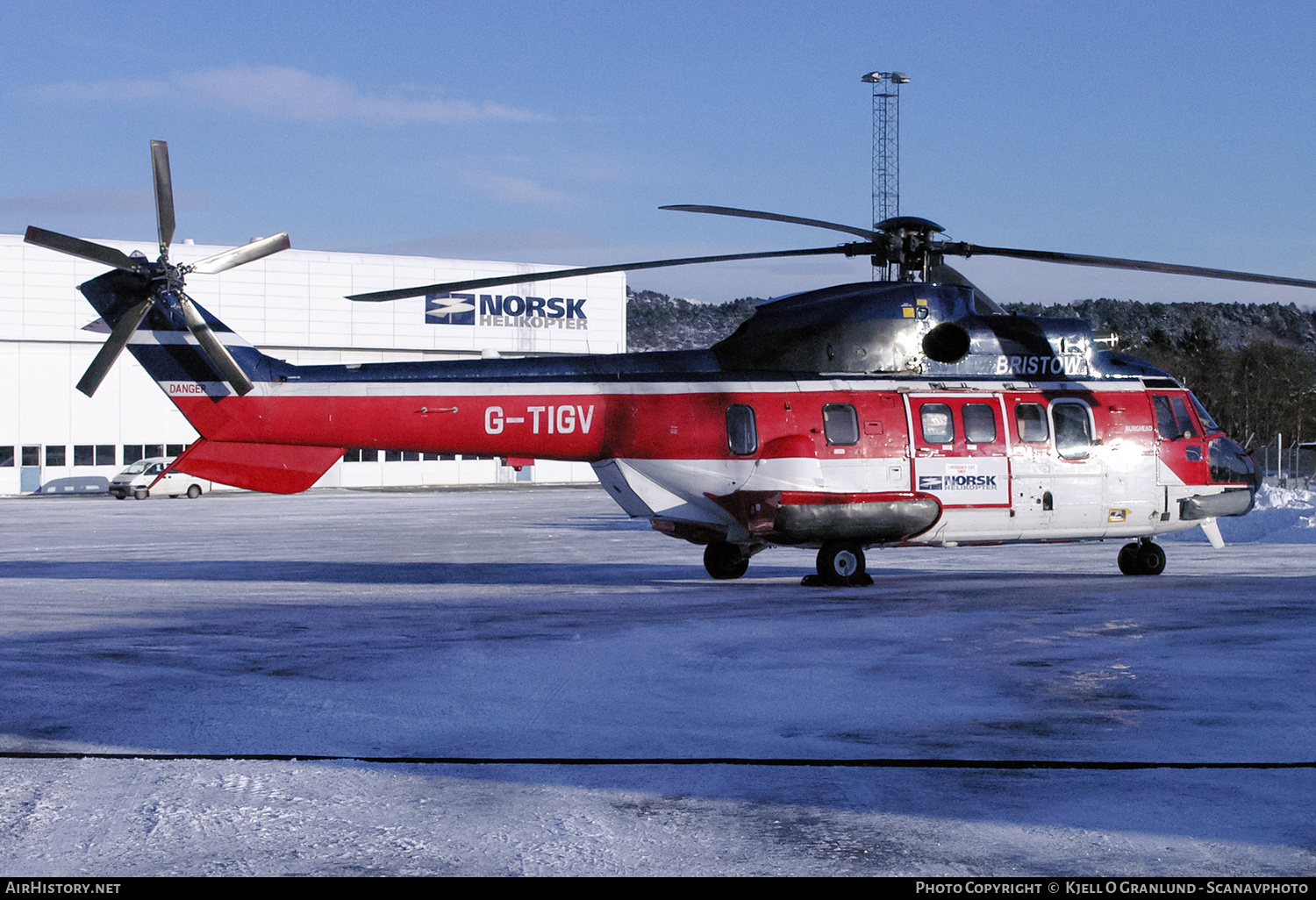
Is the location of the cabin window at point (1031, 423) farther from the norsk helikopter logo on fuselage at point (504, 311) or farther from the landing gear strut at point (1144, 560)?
the norsk helikopter logo on fuselage at point (504, 311)

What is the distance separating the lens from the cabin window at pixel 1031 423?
51.4 ft

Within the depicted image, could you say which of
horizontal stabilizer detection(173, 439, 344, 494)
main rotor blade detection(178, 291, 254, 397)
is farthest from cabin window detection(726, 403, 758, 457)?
main rotor blade detection(178, 291, 254, 397)

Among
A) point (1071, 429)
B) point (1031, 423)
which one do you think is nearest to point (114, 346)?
point (1031, 423)

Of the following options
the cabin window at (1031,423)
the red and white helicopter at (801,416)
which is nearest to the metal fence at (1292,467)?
the red and white helicopter at (801,416)

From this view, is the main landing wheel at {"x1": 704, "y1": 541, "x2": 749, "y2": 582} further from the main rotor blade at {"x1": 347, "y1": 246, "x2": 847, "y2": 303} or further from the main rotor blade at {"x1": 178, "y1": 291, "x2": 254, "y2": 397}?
the main rotor blade at {"x1": 178, "y1": 291, "x2": 254, "y2": 397}

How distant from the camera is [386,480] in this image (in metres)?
59.9

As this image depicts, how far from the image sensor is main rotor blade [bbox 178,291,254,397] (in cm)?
1376

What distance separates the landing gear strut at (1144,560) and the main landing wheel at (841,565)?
13.5 ft

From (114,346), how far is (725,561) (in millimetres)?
8061

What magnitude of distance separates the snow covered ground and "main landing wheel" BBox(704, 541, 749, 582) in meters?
0.79

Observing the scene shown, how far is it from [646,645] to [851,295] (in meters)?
6.65

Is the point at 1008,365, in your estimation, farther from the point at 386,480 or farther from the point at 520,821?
the point at 386,480
